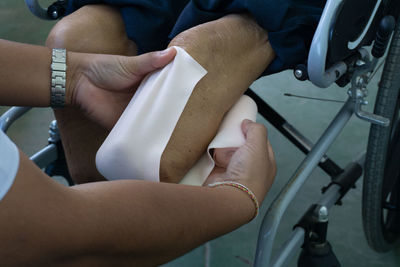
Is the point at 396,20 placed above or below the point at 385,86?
above

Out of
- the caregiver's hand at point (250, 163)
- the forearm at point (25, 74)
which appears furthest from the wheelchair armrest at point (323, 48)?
the forearm at point (25, 74)

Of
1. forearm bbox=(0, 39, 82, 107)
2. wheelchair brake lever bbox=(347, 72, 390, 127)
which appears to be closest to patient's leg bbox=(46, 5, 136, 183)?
forearm bbox=(0, 39, 82, 107)

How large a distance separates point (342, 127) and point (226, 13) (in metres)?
0.35

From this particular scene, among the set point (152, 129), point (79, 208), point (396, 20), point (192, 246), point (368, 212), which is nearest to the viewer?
point (79, 208)

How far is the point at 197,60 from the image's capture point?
866 mm

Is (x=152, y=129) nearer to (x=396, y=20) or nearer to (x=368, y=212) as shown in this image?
(x=396, y=20)

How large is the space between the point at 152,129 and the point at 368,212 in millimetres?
780

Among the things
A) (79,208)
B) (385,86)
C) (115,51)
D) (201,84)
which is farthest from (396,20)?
(79,208)

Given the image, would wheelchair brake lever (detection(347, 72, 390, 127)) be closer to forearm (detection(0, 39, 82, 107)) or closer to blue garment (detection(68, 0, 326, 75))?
blue garment (detection(68, 0, 326, 75))

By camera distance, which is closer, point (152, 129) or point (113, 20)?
point (152, 129)

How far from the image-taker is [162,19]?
3.40 ft

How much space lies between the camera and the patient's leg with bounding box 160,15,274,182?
2.75 ft

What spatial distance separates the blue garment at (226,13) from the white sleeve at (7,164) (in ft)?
1.88

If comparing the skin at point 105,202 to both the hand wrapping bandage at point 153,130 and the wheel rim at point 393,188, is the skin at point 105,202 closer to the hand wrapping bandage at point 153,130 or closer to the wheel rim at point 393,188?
the hand wrapping bandage at point 153,130
